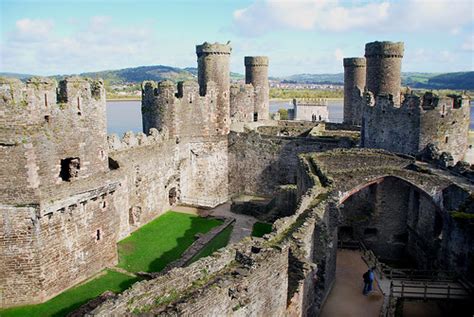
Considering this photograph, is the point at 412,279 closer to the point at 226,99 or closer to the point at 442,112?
the point at 442,112

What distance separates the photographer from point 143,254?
18.0 meters

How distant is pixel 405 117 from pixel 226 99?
10.2 m

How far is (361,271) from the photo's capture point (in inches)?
663

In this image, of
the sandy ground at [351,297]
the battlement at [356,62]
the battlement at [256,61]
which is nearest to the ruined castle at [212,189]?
the sandy ground at [351,297]

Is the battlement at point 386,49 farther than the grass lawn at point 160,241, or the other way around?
the battlement at point 386,49

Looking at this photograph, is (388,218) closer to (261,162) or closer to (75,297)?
(261,162)

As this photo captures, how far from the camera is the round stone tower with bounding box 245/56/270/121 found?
33938mm

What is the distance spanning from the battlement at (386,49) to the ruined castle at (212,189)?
0.06 m

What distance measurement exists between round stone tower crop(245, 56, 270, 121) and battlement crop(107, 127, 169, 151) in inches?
496

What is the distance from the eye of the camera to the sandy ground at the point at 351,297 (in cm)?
1392

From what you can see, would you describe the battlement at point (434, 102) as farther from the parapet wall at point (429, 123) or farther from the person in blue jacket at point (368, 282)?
the person in blue jacket at point (368, 282)

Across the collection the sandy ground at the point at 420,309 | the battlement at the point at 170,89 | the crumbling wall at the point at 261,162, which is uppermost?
the battlement at the point at 170,89

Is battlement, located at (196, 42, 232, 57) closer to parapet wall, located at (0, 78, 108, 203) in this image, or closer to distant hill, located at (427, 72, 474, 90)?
parapet wall, located at (0, 78, 108, 203)

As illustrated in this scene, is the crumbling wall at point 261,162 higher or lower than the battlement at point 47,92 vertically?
lower
